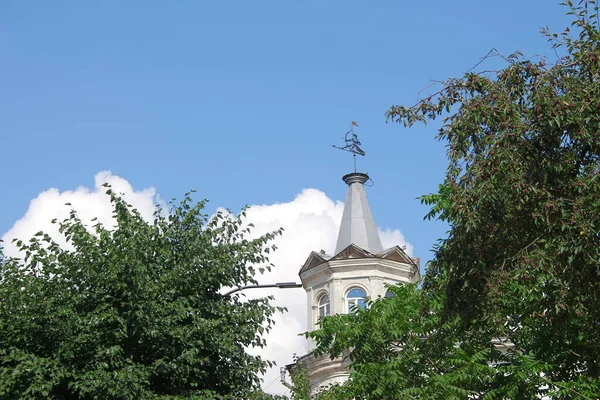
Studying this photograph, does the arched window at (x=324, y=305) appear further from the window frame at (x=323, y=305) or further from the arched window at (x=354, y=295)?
the arched window at (x=354, y=295)

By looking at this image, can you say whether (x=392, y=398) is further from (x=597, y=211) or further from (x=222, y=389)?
(x=597, y=211)

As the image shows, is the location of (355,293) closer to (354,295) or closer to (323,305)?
(354,295)

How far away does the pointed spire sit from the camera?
3662cm

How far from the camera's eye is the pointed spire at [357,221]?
36625 millimetres

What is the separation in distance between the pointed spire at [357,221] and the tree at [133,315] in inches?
552

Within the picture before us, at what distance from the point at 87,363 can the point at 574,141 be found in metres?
11.4

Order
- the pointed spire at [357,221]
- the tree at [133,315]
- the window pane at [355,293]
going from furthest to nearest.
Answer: the pointed spire at [357,221] < the window pane at [355,293] < the tree at [133,315]

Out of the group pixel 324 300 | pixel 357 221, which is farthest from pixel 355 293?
pixel 357 221

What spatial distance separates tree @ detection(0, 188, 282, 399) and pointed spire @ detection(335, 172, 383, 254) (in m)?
14.0

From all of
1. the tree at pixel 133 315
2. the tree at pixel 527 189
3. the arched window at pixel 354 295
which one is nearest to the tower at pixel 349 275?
the arched window at pixel 354 295

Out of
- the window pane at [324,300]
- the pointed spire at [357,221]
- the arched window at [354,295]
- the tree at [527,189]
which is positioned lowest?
the tree at [527,189]

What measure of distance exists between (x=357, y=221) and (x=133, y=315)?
17917 millimetres

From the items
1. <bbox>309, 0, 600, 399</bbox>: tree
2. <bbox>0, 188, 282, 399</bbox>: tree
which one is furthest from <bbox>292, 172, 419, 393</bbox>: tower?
<bbox>309, 0, 600, 399</bbox>: tree

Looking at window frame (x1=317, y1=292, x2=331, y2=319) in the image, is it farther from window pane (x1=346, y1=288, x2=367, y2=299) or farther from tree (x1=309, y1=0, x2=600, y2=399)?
tree (x1=309, y1=0, x2=600, y2=399)
